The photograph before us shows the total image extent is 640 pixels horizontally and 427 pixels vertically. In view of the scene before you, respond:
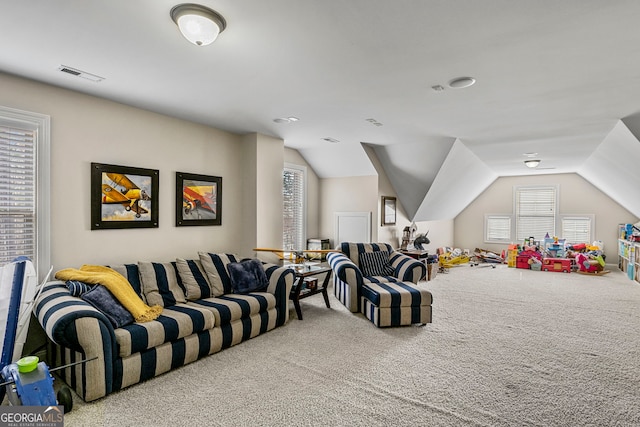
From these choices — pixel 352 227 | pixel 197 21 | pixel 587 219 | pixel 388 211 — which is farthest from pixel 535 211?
pixel 197 21

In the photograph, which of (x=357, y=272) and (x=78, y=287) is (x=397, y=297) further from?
(x=78, y=287)

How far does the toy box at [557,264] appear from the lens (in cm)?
740

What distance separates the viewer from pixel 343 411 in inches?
Result: 87.7

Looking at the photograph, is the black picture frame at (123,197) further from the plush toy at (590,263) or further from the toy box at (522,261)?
the plush toy at (590,263)

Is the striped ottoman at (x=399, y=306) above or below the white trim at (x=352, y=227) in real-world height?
below

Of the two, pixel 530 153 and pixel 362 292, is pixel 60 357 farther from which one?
pixel 530 153

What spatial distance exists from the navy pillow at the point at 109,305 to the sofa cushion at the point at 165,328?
0.07m

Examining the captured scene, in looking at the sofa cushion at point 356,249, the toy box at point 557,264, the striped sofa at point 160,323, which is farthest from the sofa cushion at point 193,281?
the toy box at point 557,264

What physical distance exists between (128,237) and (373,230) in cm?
392

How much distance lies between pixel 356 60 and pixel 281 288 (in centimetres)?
238

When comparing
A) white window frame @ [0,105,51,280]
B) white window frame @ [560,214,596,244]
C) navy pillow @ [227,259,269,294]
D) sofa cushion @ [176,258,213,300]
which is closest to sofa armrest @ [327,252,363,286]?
navy pillow @ [227,259,269,294]

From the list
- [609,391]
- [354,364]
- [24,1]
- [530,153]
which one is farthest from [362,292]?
[530,153]

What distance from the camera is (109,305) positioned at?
2658 mm

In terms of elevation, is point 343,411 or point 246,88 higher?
point 246,88
